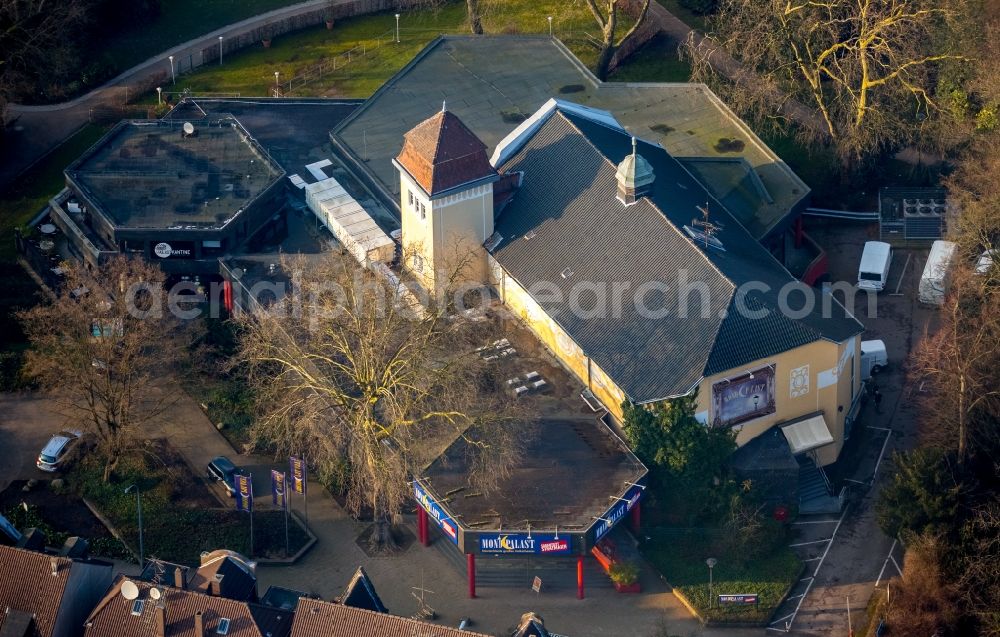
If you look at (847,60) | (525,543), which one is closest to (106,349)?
(525,543)

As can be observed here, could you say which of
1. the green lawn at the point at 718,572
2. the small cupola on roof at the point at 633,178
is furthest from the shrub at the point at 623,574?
the small cupola on roof at the point at 633,178

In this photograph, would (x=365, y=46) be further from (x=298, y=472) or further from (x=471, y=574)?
(x=471, y=574)

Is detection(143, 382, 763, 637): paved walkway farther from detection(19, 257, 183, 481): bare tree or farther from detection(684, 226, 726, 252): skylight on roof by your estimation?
detection(684, 226, 726, 252): skylight on roof

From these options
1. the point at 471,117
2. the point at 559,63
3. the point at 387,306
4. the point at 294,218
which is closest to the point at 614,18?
the point at 559,63

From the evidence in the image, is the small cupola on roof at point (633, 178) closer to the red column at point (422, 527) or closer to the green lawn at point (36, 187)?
the red column at point (422, 527)

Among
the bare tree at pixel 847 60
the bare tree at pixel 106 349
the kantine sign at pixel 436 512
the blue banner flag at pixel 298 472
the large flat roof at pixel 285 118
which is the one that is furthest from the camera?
the large flat roof at pixel 285 118
